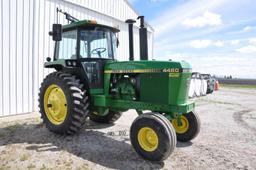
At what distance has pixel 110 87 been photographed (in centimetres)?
596

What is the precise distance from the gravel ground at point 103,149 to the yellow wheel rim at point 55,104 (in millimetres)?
377

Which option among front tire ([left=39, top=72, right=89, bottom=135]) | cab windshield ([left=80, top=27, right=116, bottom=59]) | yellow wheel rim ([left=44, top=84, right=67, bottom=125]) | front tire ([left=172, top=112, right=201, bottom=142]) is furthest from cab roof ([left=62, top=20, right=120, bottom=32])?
front tire ([left=172, top=112, right=201, bottom=142])

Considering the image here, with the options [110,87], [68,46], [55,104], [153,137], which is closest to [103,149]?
[153,137]

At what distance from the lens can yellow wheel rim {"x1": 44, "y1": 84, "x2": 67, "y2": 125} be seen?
5926 millimetres

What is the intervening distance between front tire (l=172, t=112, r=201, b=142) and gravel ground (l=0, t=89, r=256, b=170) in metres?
0.20

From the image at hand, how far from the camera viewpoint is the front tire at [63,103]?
554cm

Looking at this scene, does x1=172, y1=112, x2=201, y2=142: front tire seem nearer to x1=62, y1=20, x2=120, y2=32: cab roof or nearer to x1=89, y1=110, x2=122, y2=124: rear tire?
x1=89, y1=110, x2=122, y2=124: rear tire

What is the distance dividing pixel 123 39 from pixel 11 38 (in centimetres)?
618

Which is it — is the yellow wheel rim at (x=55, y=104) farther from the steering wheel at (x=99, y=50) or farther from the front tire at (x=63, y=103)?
the steering wheel at (x=99, y=50)

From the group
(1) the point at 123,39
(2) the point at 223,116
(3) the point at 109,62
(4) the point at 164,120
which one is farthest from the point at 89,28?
(1) the point at 123,39

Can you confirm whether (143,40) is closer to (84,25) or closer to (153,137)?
(84,25)

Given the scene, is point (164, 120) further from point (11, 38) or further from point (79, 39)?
point (11, 38)

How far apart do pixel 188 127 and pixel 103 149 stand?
1.96 metres

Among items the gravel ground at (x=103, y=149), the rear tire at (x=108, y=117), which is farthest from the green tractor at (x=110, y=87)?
the rear tire at (x=108, y=117)
